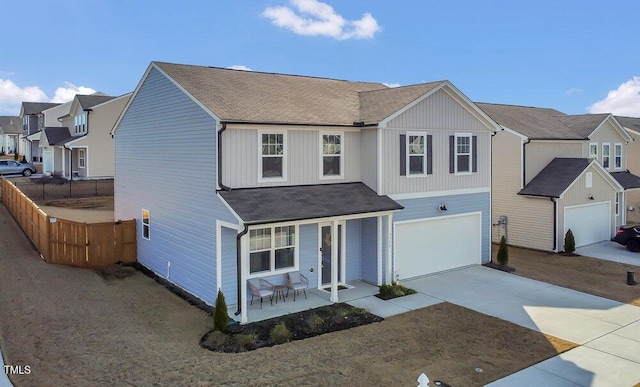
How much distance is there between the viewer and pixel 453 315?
1321 cm

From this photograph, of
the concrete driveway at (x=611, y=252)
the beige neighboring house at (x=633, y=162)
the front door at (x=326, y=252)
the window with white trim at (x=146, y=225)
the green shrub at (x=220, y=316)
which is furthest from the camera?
the beige neighboring house at (x=633, y=162)

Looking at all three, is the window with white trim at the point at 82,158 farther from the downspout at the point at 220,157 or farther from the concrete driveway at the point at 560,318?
the concrete driveway at the point at 560,318

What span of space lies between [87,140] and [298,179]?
29.9m

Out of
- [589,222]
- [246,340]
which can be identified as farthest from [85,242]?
[589,222]

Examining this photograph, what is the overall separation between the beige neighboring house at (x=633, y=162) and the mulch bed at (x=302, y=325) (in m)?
24.1

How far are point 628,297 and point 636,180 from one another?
16050 mm

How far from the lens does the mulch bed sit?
11.1 metres

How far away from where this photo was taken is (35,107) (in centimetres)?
5988

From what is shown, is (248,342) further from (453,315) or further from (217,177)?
(453,315)

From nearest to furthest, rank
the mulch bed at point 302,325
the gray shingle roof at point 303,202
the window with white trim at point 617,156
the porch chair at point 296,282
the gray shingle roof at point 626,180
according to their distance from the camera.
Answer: the mulch bed at point 302,325 → the gray shingle roof at point 303,202 → the porch chair at point 296,282 → the gray shingle roof at point 626,180 → the window with white trim at point 617,156

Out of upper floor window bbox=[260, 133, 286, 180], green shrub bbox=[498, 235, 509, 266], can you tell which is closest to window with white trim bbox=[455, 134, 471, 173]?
green shrub bbox=[498, 235, 509, 266]

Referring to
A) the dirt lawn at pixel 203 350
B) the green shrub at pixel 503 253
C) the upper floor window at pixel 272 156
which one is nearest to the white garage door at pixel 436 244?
the green shrub at pixel 503 253

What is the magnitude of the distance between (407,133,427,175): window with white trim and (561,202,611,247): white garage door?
→ 9258mm

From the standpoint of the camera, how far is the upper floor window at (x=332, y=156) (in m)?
15.8
